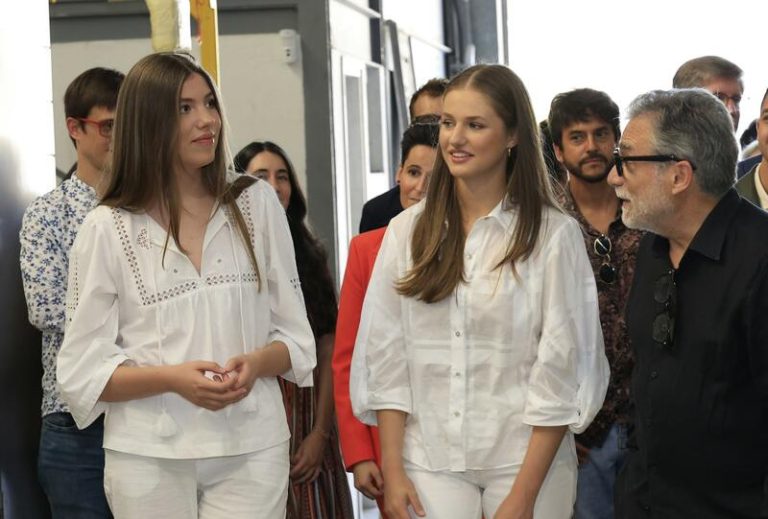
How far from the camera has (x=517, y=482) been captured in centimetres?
290

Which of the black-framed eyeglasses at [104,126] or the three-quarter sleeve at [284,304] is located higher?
the black-framed eyeglasses at [104,126]

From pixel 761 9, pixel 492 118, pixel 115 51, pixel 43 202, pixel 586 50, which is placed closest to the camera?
pixel 492 118

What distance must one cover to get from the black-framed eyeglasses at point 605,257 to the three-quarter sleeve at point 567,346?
0.52 metres

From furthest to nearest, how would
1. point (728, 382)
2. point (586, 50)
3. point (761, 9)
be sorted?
1. point (586, 50)
2. point (761, 9)
3. point (728, 382)

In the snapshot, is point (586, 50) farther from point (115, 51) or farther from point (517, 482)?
point (517, 482)

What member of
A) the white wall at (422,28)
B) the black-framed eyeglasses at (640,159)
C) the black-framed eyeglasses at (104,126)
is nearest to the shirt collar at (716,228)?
the black-framed eyeglasses at (640,159)

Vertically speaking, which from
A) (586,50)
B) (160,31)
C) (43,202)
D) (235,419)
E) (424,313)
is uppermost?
(586,50)

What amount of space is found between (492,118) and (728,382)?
2.89ft

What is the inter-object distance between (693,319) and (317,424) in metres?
1.45

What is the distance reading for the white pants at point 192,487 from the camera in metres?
2.86

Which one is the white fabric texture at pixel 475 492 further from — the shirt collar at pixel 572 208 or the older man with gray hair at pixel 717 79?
the older man with gray hair at pixel 717 79

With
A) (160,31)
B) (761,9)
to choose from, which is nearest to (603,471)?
(160,31)

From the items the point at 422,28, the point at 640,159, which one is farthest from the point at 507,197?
the point at 422,28

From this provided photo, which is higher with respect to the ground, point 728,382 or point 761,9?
point 761,9
